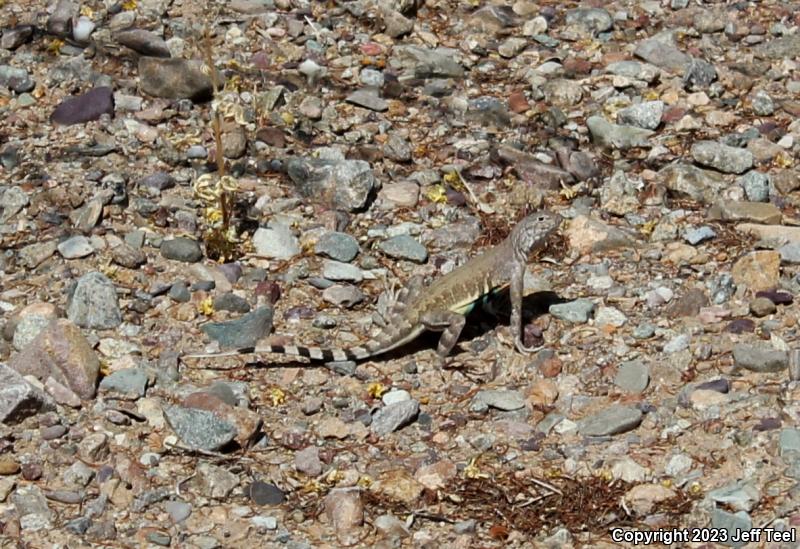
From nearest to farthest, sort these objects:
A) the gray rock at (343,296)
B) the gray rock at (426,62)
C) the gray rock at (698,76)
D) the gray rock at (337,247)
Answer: the gray rock at (343,296) → the gray rock at (337,247) → the gray rock at (698,76) → the gray rock at (426,62)

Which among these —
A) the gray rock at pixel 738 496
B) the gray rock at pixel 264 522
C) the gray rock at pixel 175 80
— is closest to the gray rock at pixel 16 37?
the gray rock at pixel 175 80

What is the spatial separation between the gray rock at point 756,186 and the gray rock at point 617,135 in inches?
35.4

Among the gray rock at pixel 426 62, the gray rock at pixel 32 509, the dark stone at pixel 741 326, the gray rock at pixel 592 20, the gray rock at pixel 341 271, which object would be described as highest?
the gray rock at pixel 592 20

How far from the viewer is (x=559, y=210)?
945 centimetres

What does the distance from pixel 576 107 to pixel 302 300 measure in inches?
132

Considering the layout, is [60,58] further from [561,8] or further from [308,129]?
[561,8]

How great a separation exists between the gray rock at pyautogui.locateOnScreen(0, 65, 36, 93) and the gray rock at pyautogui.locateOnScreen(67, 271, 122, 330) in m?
2.76

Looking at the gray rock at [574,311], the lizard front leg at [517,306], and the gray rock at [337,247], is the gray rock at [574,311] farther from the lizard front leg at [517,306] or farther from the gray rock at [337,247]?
the gray rock at [337,247]

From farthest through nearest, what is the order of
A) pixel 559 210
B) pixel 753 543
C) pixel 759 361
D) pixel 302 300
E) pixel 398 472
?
1. pixel 559 210
2. pixel 302 300
3. pixel 759 361
4. pixel 398 472
5. pixel 753 543

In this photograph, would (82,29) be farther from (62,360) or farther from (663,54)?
(663,54)

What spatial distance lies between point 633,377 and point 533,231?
1.20 meters

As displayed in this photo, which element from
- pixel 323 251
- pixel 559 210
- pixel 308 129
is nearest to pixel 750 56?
pixel 559 210

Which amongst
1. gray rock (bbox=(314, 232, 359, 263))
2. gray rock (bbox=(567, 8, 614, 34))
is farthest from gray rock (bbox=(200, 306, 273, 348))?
gray rock (bbox=(567, 8, 614, 34))

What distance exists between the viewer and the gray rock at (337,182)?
9281mm
